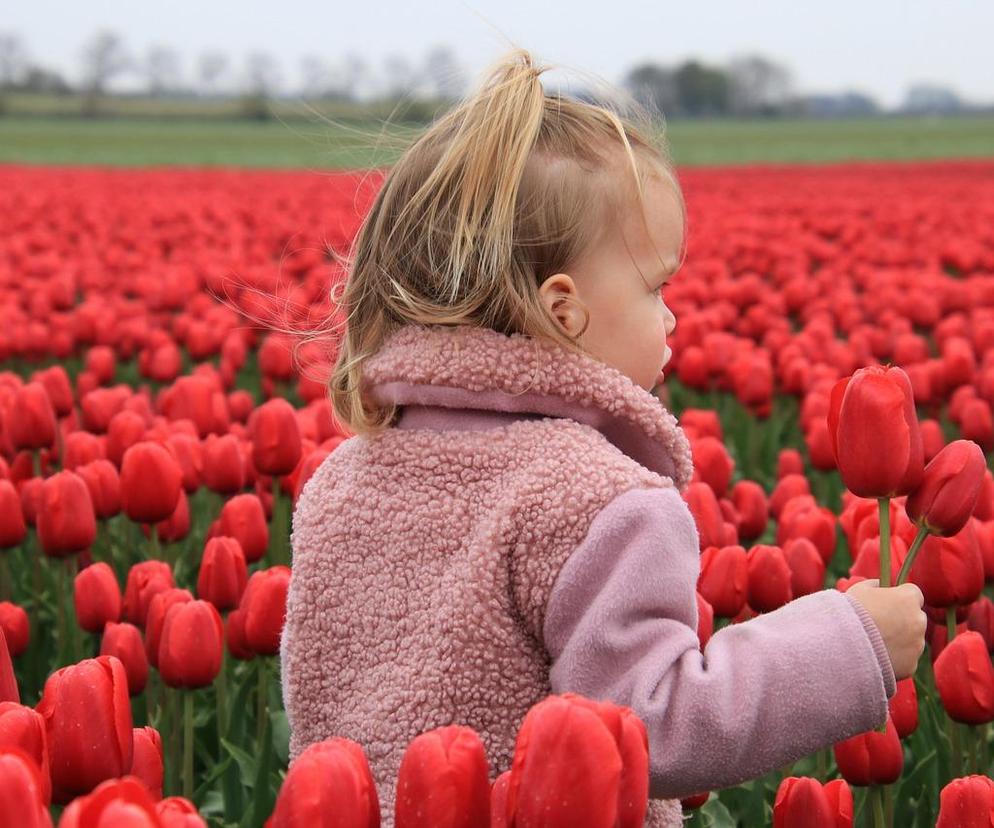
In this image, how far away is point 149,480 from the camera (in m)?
2.68

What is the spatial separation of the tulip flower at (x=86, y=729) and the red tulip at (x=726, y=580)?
43.9 inches

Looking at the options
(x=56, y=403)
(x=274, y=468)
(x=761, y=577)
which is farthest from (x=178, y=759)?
(x=56, y=403)

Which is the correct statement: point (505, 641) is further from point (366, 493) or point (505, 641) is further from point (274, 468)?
point (274, 468)

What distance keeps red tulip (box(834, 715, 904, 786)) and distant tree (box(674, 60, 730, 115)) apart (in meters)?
88.6

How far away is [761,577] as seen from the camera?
2277 mm

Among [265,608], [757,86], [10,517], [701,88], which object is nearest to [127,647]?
[265,608]

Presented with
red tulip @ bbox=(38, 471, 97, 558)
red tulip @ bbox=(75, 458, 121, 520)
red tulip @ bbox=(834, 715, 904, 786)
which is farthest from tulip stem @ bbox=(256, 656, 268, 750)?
red tulip @ bbox=(834, 715, 904, 786)

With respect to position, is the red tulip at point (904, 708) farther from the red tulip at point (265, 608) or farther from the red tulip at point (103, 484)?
the red tulip at point (103, 484)

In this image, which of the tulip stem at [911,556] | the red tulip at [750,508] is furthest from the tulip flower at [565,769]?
the red tulip at [750,508]

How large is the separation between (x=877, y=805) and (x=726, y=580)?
1.63ft

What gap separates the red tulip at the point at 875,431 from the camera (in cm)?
148

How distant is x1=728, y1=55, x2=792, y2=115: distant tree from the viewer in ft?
297

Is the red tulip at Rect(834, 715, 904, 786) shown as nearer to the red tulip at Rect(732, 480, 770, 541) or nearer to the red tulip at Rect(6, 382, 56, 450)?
the red tulip at Rect(732, 480, 770, 541)

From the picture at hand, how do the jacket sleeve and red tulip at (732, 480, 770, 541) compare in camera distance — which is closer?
the jacket sleeve
